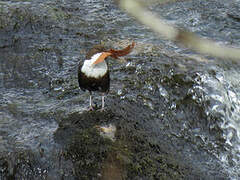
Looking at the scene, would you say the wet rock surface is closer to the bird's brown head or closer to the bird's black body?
the bird's black body

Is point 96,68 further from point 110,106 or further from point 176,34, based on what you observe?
point 176,34

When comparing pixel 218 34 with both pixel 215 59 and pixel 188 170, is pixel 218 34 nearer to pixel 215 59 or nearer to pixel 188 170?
pixel 215 59

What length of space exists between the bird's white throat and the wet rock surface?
0.63m

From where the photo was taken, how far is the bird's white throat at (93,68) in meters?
4.13

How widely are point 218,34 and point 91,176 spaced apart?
189 inches

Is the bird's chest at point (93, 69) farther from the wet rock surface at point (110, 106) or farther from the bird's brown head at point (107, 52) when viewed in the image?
the wet rock surface at point (110, 106)

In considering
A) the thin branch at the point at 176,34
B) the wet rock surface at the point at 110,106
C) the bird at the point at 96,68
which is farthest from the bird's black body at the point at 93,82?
the thin branch at the point at 176,34

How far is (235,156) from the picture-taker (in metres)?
4.41

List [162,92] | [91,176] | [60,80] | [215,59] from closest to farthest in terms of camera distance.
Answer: [91,176] → [162,92] → [60,80] → [215,59]

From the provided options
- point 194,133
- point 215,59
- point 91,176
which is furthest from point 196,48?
point 91,176

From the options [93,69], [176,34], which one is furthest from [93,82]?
[176,34]

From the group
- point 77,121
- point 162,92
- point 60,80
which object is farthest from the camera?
point 60,80

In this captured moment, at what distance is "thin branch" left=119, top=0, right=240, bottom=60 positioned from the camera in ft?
21.0

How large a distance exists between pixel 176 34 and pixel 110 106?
3011 millimetres
